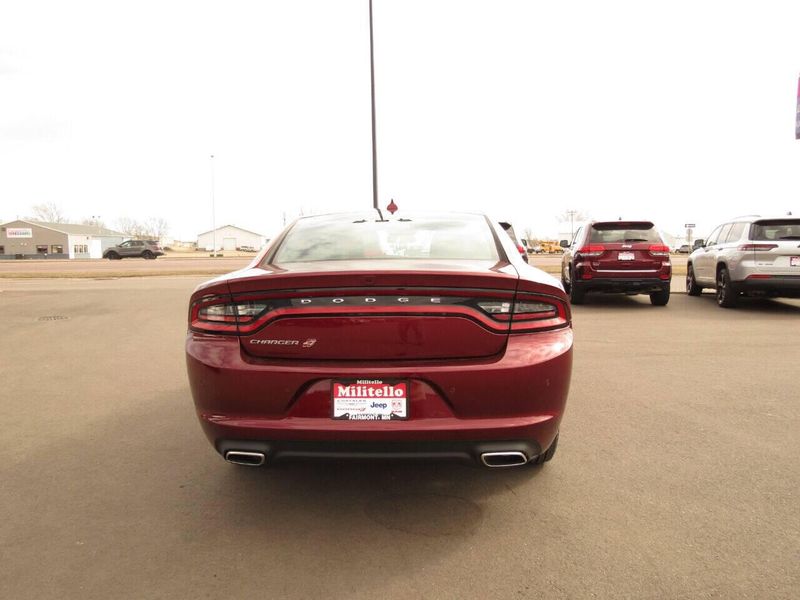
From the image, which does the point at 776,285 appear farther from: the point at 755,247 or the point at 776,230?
the point at 776,230

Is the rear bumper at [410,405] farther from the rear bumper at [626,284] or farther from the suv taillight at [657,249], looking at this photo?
the suv taillight at [657,249]

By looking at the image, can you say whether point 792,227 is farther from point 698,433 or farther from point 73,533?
point 73,533

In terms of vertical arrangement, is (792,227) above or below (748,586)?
above

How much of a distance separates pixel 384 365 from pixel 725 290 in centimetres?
1017

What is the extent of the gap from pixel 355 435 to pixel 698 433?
8.78 feet

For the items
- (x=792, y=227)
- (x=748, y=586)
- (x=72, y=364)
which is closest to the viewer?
(x=748, y=586)

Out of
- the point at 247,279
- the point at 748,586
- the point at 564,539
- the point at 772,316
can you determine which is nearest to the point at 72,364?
the point at 247,279

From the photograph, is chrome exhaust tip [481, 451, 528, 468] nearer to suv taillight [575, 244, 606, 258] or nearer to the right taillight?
suv taillight [575, 244, 606, 258]

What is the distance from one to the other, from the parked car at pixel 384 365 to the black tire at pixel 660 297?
31.0 feet

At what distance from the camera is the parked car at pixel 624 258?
10.7 meters

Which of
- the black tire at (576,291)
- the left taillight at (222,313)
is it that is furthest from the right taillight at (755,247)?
the left taillight at (222,313)

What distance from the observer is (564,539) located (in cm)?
262

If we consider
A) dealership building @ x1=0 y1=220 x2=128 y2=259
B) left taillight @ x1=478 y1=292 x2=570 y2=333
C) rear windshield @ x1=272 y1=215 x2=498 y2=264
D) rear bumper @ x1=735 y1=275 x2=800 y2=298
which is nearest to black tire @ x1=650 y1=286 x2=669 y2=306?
rear bumper @ x1=735 y1=275 x2=800 y2=298

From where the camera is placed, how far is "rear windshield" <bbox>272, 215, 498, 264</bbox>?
3.30 m
